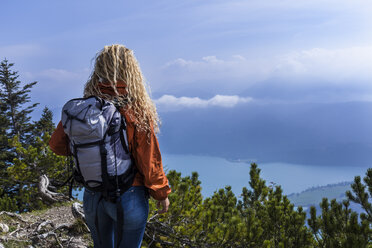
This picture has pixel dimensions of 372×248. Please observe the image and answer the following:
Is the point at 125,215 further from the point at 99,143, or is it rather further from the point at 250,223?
the point at 250,223

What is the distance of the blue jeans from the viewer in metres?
2.50

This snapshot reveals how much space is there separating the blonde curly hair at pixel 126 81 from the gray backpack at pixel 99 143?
0.12 metres

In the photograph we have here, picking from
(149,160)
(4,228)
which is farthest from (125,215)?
(4,228)

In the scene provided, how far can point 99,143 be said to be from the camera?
2393 millimetres

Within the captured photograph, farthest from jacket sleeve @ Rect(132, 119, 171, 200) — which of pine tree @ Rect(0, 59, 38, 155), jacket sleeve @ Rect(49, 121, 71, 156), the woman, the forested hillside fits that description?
pine tree @ Rect(0, 59, 38, 155)

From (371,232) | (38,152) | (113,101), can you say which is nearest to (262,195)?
(371,232)

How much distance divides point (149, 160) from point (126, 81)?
0.63 m

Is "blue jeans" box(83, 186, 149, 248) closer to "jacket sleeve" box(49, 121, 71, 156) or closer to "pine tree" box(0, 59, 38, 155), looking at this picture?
"jacket sleeve" box(49, 121, 71, 156)

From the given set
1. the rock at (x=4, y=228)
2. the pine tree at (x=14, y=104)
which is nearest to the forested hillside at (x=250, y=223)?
the rock at (x=4, y=228)

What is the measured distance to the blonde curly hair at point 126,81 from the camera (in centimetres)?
252

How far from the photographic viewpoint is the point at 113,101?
256 centimetres

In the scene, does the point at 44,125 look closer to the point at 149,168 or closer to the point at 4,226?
the point at 4,226

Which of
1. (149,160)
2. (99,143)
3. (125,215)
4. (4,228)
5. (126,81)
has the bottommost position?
(4,228)

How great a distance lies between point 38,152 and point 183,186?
9.07 meters
